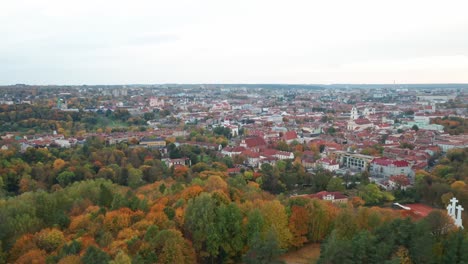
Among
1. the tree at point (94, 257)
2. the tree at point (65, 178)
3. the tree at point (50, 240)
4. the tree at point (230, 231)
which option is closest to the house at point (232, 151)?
the tree at point (65, 178)

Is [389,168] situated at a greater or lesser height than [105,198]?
lesser

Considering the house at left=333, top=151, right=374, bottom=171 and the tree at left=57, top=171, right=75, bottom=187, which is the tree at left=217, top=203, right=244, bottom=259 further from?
the house at left=333, top=151, right=374, bottom=171

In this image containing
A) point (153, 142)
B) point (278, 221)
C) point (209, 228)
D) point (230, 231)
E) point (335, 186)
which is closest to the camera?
point (209, 228)

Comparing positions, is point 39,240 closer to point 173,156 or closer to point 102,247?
point 102,247

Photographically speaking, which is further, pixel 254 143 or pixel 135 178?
pixel 254 143

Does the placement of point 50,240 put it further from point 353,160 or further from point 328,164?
point 353,160

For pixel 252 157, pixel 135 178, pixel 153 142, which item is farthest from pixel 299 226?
pixel 153 142

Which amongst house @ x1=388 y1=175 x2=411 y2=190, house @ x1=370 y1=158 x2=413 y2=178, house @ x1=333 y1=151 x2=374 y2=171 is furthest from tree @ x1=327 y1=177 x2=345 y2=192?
house @ x1=333 y1=151 x2=374 y2=171
